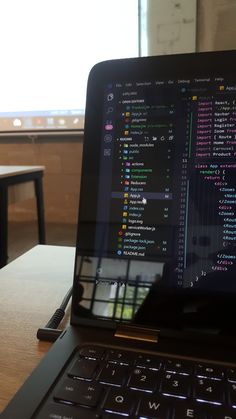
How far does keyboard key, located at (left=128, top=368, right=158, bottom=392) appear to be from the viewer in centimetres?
27

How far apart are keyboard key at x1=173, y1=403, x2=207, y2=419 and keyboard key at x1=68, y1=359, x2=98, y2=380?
72mm

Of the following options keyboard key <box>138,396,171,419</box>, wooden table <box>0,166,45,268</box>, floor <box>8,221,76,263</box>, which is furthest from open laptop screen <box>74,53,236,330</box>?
floor <box>8,221,76,263</box>

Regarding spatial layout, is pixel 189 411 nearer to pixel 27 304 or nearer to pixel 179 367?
pixel 179 367

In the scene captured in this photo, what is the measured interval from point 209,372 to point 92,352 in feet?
0.33

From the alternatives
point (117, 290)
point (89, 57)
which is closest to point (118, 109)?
point (117, 290)

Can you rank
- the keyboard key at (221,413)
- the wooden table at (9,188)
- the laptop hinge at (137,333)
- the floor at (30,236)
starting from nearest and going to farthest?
the keyboard key at (221,413) < the laptop hinge at (137,333) < the wooden table at (9,188) < the floor at (30,236)

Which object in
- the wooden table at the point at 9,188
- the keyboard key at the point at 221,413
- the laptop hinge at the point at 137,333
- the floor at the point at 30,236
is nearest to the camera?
the keyboard key at the point at 221,413

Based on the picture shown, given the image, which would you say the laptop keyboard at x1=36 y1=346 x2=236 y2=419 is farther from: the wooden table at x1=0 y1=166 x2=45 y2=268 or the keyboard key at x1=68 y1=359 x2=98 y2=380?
the wooden table at x1=0 y1=166 x2=45 y2=268

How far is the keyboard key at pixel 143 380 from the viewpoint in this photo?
0.88ft

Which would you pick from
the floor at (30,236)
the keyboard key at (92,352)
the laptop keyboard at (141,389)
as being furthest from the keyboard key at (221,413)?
the floor at (30,236)

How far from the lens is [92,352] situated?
0.32m

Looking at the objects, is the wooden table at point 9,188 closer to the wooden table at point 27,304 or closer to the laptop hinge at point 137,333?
the wooden table at point 27,304

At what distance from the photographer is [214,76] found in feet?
1.18

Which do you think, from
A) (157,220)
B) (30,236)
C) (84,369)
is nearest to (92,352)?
(84,369)
